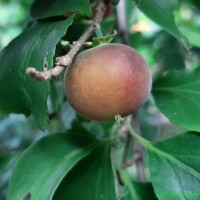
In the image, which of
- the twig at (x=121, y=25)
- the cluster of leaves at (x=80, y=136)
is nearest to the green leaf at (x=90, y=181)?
the cluster of leaves at (x=80, y=136)

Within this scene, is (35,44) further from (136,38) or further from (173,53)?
(173,53)

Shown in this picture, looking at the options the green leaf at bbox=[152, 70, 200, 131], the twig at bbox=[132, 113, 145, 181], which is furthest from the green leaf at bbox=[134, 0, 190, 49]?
the twig at bbox=[132, 113, 145, 181]

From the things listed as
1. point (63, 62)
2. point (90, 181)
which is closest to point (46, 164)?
point (90, 181)

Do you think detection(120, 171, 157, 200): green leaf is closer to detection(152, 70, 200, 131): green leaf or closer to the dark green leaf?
detection(152, 70, 200, 131): green leaf

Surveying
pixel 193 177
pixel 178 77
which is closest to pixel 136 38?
pixel 178 77

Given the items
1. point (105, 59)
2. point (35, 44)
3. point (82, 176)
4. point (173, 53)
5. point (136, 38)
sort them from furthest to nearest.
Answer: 1. point (173, 53)
2. point (136, 38)
3. point (82, 176)
4. point (35, 44)
5. point (105, 59)

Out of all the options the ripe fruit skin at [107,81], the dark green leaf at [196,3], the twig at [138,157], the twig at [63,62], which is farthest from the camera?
the twig at [138,157]

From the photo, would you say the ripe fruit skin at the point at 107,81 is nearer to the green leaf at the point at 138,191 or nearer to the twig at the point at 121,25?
the green leaf at the point at 138,191

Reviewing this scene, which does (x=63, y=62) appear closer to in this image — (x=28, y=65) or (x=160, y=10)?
(x=28, y=65)

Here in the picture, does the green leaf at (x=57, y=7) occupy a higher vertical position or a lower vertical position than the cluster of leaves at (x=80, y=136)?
higher
